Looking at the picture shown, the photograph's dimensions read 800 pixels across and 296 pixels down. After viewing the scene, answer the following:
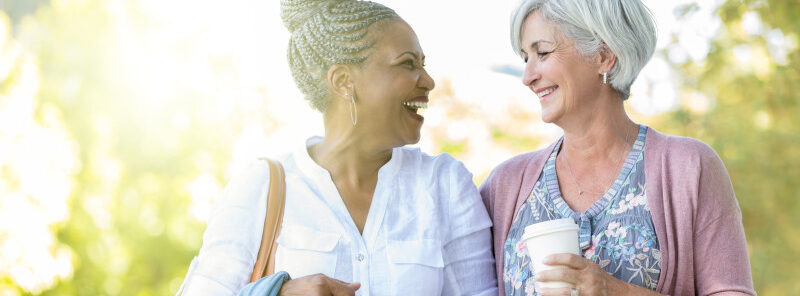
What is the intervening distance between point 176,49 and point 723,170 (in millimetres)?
6355

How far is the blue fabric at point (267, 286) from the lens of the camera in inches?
79.5

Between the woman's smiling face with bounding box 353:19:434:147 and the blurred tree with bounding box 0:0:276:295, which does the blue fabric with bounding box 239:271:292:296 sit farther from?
the blurred tree with bounding box 0:0:276:295

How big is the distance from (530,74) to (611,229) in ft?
1.88

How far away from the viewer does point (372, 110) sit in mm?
2445

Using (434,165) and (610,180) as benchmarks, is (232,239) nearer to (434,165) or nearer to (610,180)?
(434,165)

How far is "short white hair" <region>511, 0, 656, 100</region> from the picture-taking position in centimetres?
231

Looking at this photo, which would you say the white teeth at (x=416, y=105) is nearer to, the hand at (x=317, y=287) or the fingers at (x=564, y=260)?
the hand at (x=317, y=287)

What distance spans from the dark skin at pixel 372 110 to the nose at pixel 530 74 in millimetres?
322

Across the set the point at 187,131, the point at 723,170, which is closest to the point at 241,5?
the point at 187,131

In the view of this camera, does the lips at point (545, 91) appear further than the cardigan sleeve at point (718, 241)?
Yes

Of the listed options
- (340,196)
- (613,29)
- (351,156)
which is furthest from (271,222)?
(613,29)

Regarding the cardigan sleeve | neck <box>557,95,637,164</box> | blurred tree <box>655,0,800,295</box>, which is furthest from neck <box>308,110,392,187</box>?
blurred tree <box>655,0,800,295</box>

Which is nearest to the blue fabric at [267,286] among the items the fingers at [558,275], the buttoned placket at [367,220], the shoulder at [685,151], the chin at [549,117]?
the buttoned placket at [367,220]

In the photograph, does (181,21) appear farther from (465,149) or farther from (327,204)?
(327,204)
